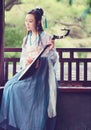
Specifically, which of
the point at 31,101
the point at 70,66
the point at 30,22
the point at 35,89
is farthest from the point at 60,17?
the point at 31,101

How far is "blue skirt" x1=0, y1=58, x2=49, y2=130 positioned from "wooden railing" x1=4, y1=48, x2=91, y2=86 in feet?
0.97

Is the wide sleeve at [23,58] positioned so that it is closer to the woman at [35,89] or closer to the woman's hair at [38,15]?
the woman at [35,89]

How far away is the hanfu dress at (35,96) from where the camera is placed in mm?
3002

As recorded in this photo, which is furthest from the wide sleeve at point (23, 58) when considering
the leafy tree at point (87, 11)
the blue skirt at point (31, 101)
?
the leafy tree at point (87, 11)

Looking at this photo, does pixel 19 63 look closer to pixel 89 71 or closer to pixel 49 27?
pixel 49 27

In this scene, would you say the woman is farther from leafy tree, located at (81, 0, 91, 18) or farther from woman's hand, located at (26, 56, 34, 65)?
leafy tree, located at (81, 0, 91, 18)

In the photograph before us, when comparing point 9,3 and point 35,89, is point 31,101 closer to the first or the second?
point 35,89

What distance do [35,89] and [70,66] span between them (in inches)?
20.6

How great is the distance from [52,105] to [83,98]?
0.38 metres

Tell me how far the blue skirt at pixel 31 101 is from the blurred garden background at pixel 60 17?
0.43m

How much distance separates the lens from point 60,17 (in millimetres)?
3252

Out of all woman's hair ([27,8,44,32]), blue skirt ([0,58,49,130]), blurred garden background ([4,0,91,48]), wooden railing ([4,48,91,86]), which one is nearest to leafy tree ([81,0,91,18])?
blurred garden background ([4,0,91,48])

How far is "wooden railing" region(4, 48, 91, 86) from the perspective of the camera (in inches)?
129

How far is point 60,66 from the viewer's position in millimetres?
3291
